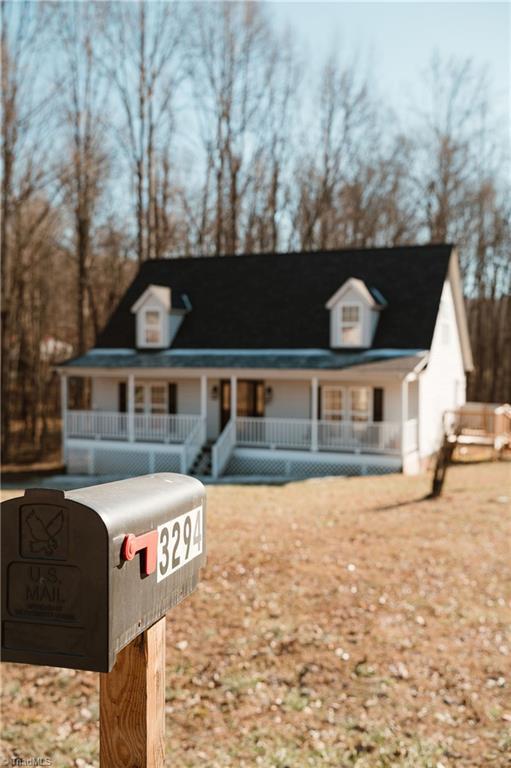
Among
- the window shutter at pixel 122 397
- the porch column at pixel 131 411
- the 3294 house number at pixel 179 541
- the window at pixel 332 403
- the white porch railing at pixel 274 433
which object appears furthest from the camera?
the window shutter at pixel 122 397

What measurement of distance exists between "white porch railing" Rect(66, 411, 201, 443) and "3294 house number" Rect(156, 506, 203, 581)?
65.7 ft

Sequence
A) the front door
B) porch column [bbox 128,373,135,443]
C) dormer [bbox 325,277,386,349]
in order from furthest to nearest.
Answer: the front door < porch column [bbox 128,373,135,443] < dormer [bbox 325,277,386,349]

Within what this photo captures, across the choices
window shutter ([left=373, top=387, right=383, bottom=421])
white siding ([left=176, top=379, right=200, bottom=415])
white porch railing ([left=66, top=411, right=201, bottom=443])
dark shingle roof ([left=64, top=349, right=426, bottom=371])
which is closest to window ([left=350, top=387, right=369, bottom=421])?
window shutter ([left=373, top=387, right=383, bottom=421])

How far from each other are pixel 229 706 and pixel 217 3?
31.8 m

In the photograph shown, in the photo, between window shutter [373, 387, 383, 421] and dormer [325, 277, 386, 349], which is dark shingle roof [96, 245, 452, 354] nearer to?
dormer [325, 277, 386, 349]

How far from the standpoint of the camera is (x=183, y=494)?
233 centimetres

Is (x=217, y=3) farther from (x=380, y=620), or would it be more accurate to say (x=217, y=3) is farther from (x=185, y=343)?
(x=380, y=620)

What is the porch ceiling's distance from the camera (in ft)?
68.1

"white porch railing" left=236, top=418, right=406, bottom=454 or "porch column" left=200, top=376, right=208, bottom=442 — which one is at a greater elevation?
"porch column" left=200, top=376, right=208, bottom=442

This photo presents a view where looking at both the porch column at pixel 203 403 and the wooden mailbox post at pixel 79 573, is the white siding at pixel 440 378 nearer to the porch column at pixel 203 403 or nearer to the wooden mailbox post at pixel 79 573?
the porch column at pixel 203 403

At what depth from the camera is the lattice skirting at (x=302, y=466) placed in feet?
67.0

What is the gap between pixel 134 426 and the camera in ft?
76.1

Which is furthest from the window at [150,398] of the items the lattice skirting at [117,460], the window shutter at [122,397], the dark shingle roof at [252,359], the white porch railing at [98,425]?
the lattice skirting at [117,460]

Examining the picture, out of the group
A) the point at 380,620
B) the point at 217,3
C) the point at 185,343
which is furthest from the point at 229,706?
the point at 217,3
